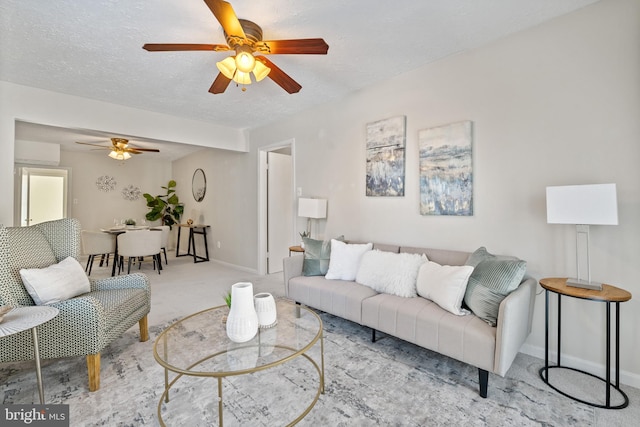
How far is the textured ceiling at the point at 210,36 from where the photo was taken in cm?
196

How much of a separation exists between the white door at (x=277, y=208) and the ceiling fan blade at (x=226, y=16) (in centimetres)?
305

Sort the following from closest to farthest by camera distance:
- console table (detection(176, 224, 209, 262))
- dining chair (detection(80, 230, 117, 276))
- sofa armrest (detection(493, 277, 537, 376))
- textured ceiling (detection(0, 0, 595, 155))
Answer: sofa armrest (detection(493, 277, 537, 376)) < textured ceiling (detection(0, 0, 595, 155)) < dining chair (detection(80, 230, 117, 276)) < console table (detection(176, 224, 209, 262))

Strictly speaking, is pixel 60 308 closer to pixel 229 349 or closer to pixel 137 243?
pixel 229 349

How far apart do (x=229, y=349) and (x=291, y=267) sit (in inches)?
59.2

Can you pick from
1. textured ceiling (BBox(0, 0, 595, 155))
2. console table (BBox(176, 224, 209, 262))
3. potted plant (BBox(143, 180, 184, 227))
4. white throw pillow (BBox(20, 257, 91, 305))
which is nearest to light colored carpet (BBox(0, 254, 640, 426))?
white throw pillow (BBox(20, 257, 91, 305))

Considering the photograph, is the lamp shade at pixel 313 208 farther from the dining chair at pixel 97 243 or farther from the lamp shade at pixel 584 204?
the dining chair at pixel 97 243

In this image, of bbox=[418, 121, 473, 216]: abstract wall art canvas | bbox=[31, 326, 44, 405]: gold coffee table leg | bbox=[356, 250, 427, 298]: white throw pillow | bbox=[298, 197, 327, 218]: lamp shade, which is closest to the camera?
bbox=[31, 326, 44, 405]: gold coffee table leg

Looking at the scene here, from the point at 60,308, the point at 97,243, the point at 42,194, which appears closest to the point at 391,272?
the point at 60,308

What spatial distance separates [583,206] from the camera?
173 centimetres

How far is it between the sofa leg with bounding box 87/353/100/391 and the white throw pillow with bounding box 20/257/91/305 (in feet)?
1.60

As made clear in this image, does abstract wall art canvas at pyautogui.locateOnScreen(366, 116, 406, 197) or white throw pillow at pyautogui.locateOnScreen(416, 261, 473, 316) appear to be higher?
abstract wall art canvas at pyautogui.locateOnScreen(366, 116, 406, 197)

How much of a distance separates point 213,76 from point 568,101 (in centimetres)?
310

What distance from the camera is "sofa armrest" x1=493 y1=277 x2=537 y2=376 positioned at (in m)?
1.65

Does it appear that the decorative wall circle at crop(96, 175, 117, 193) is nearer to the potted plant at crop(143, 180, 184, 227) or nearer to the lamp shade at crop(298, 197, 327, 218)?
the potted plant at crop(143, 180, 184, 227)
